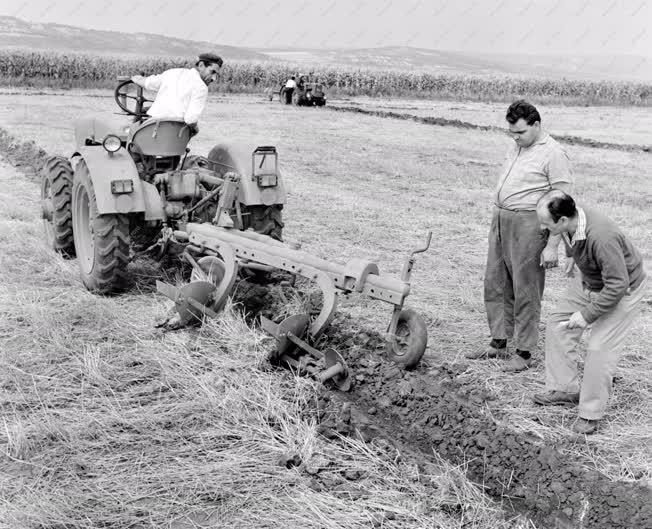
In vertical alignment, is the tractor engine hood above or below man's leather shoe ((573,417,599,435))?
above

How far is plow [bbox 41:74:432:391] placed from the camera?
15.8 feet

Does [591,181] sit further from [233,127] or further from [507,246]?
[233,127]

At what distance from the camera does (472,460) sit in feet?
13.1

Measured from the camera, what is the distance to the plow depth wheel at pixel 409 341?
15.7 ft

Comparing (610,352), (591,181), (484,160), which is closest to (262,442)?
(610,352)

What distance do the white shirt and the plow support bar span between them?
108cm

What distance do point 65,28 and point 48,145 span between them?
477ft

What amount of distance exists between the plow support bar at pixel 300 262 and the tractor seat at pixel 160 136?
3.14 feet

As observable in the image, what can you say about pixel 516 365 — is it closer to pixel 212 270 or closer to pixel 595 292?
pixel 595 292

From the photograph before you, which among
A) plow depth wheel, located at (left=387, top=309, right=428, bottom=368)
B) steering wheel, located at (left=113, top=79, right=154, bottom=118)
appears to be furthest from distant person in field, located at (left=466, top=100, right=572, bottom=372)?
steering wheel, located at (left=113, top=79, right=154, bottom=118)

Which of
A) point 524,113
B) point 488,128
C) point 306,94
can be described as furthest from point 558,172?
point 306,94

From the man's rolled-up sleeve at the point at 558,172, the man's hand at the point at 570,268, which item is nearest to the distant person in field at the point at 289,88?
the man's rolled-up sleeve at the point at 558,172

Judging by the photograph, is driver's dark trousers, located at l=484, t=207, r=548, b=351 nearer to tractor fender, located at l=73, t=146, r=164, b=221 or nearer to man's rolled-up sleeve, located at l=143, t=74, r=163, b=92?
tractor fender, located at l=73, t=146, r=164, b=221

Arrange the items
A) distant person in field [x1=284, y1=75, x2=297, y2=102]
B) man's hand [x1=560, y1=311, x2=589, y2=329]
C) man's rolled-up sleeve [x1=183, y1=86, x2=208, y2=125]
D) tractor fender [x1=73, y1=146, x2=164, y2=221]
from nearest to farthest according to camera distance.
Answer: man's hand [x1=560, y1=311, x2=589, y2=329] < tractor fender [x1=73, y1=146, x2=164, y2=221] < man's rolled-up sleeve [x1=183, y1=86, x2=208, y2=125] < distant person in field [x1=284, y1=75, x2=297, y2=102]
